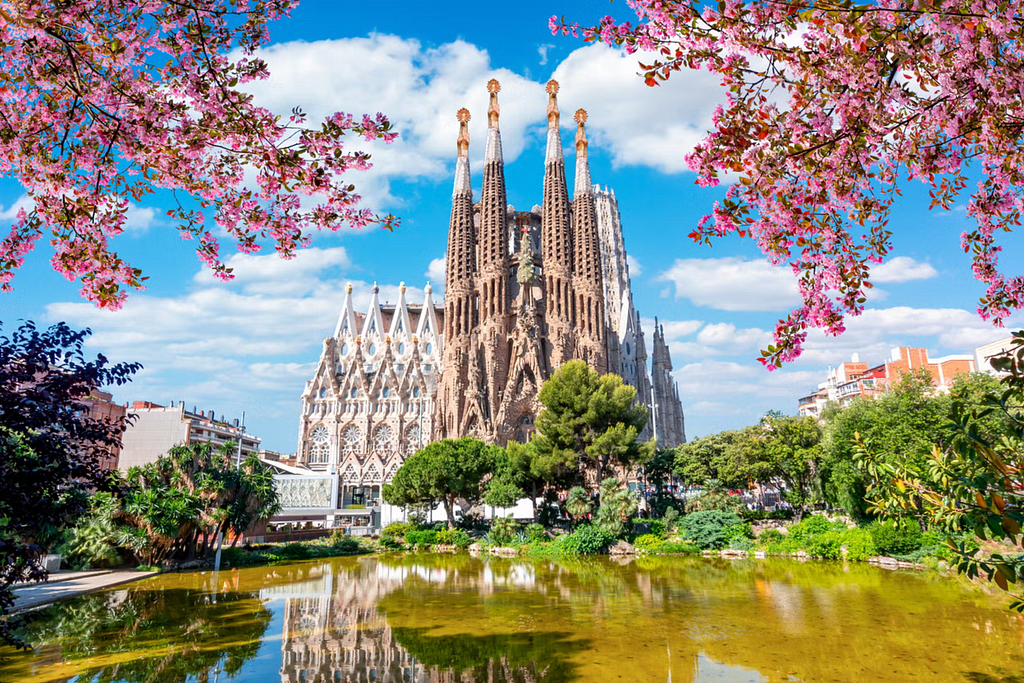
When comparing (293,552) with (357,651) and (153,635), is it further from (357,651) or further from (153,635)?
(357,651)

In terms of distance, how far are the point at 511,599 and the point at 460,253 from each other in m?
40.1

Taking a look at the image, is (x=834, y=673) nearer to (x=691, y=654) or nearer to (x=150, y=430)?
(x=691, y=654)

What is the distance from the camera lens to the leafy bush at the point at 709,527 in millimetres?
24406

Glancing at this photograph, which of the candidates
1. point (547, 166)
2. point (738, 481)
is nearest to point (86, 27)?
point (738, 481)

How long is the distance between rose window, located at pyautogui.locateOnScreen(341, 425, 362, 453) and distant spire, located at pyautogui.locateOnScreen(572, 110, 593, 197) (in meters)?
29.0

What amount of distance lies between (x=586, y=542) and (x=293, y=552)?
12037 millimetres

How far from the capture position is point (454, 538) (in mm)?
28516

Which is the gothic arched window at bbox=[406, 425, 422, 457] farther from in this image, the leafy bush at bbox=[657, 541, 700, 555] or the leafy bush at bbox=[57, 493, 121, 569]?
the leafy bush at bbox=[57, 493, 121, 569]

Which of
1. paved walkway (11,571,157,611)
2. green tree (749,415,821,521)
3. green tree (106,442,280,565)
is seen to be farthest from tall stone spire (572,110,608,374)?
paved walkway (11,571,157,611)

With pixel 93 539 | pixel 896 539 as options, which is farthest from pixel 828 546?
pixel 93 539

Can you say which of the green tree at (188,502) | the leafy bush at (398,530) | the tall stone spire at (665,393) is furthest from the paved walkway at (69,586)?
the tall stone spire at (665,393)

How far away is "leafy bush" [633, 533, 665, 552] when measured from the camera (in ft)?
81.4

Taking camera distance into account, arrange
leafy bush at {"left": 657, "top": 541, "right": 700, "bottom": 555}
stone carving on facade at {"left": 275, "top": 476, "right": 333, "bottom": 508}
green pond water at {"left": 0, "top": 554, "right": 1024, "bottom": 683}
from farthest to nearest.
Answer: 1. stone carving on facade at {"left": 275, "top": 476, "right": 333, "bottom": 508}
2. leafy bush at {"left": 657, "top": 541, "right": 700, "bottom": 555}
3. green pond water at {"left": 0, "top": 554, "right": 1024, "bottom": 683}

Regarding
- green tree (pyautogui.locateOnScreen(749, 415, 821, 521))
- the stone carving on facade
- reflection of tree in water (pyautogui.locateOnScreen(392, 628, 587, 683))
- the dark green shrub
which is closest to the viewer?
reflection of tree in water (pyautogui.locateOnScreen(392, 628, 587, 683))
